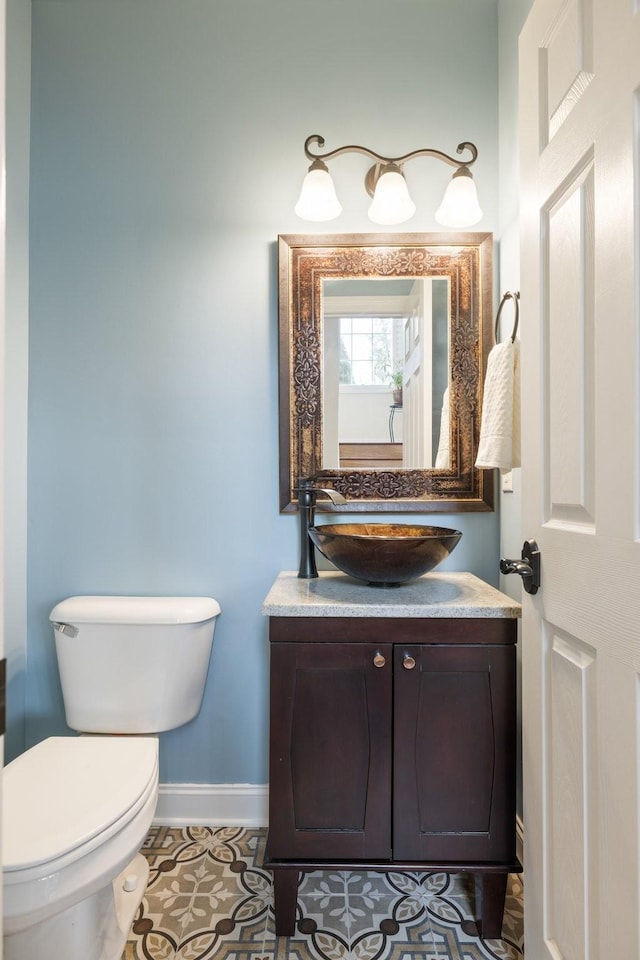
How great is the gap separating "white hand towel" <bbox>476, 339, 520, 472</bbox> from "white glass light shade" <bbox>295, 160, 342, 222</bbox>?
664 mm

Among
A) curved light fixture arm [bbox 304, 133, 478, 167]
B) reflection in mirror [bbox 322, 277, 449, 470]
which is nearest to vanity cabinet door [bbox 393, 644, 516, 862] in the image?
reflection in mirror [bbox 322, 277, 449, 470]

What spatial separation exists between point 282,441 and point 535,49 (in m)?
1.17

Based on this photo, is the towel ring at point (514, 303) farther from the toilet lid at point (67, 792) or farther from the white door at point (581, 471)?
the toilet lid at point (67, 792)

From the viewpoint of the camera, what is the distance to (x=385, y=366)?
1.80 m

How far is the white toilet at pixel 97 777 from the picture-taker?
3.34ft

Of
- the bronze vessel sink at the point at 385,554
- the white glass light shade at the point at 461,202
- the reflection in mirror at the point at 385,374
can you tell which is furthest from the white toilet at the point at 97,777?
the white glass light shade at the point at 461,202

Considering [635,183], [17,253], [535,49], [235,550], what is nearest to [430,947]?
[235,550]

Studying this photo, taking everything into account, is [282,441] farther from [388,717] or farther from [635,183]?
[635,183]

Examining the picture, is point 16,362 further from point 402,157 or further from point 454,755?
point 454,755

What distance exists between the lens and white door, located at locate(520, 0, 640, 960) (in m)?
0.78

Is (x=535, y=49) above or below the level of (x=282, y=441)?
above

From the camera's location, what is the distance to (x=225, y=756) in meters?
1.81

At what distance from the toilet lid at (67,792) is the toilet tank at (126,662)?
21 centimetres

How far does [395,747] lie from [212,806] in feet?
2.78
